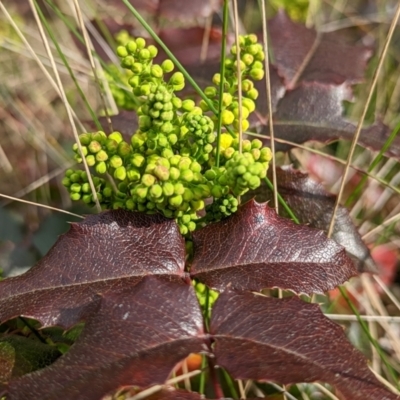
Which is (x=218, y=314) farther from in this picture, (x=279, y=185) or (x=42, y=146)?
(x=42, y=146)

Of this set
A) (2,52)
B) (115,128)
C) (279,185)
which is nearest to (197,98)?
(115,128)

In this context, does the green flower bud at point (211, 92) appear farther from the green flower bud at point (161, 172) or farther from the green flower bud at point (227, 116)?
the green flower bud at point (161, 172)

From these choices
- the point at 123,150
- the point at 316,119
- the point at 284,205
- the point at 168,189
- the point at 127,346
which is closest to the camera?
the point at 127,346

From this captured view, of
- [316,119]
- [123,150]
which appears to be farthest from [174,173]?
[316,119]

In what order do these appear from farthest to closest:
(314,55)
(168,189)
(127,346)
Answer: (314,55), (168,189), (127,346)

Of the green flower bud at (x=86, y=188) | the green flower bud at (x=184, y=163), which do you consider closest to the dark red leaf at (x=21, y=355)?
the green flower bud at (x=86, y=188)

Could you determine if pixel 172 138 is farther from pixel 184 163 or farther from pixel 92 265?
pixel 92 265
